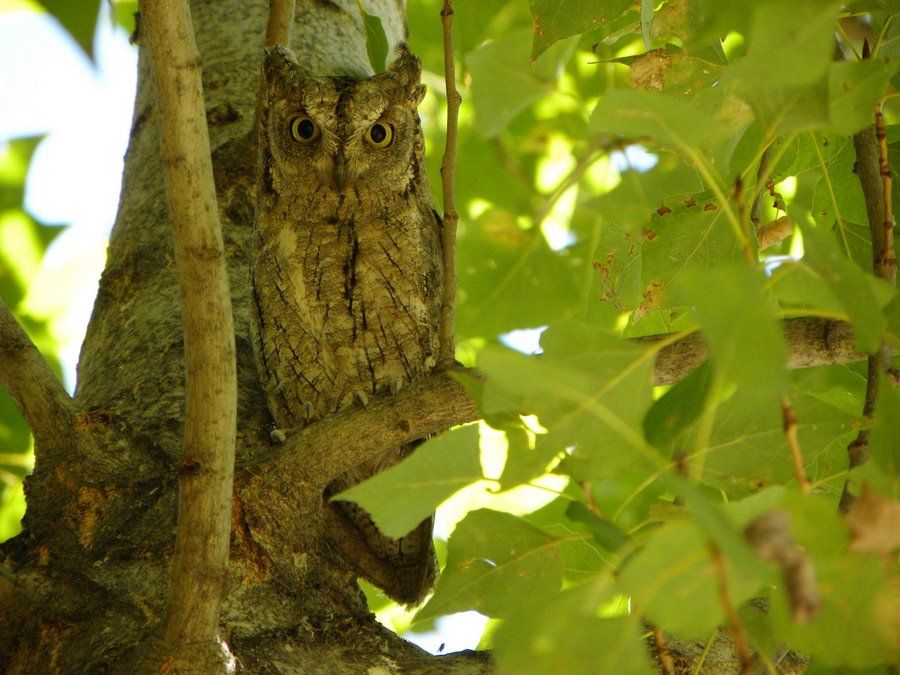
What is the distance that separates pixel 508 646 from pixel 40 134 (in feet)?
6.66

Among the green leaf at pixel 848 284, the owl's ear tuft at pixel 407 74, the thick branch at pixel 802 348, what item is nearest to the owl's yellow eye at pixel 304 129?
the owl's ear tuft at pixel 407 74

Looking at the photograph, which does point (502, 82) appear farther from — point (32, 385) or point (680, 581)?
point (32, 385)

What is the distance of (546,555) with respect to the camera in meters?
1.00

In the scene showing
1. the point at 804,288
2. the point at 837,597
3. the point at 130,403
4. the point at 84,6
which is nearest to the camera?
the point at 837,597

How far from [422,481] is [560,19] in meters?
0.73

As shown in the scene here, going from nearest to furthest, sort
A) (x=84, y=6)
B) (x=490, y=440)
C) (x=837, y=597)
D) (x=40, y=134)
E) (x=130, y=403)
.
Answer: (x=837, y=597), (x=84, y=6), (x=130, y=403), (x=490, y=440), (x=40, y=134)

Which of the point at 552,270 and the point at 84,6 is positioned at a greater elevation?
the point at 84,6

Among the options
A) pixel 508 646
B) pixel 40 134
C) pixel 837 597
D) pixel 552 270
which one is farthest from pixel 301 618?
pixel 40 134

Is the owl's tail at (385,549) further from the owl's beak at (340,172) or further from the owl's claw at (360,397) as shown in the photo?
the owl's beak at (340,172)

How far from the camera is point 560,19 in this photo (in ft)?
4.11

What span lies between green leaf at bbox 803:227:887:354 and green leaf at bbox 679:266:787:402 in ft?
0.55

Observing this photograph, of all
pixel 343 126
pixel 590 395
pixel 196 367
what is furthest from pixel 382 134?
pixel 590 395

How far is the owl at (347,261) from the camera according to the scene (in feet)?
7.19

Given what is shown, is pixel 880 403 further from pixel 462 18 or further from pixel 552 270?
pixel 462 18
